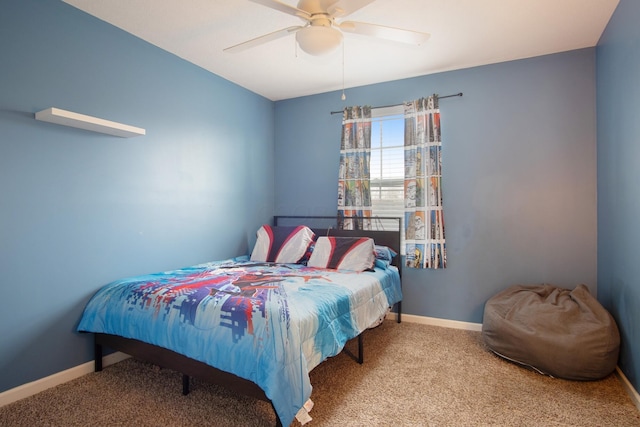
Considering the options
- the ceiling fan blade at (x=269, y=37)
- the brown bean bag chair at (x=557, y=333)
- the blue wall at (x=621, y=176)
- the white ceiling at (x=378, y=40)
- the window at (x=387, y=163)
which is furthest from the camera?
the window at (x=387, y=163)

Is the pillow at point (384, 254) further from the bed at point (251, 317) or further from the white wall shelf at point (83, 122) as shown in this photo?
the white wall shelf at point (83, 122)

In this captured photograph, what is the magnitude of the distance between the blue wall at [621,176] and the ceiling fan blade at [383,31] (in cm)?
128

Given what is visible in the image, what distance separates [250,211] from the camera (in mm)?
3918

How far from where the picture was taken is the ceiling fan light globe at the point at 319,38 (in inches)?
69.3

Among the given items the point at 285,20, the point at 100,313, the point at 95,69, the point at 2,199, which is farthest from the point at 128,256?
the point at 285,20

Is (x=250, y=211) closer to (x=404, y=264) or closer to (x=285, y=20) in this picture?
(x=404, y=264)

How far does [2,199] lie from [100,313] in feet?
2.93

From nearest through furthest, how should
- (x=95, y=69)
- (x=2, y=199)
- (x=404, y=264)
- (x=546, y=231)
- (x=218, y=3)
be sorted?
(x=2, y=199) < (x=218, y=3) < (x=95, y=69) < (x=546, y=231) < (x=404, y=264)

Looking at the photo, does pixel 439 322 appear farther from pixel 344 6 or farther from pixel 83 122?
pixel 83 122

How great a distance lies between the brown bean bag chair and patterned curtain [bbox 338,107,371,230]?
1.55 m

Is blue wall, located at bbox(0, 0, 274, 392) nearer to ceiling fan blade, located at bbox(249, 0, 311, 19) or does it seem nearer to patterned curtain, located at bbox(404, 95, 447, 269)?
ceiling fan blade, located at bbox(249, 0, 311, 19)

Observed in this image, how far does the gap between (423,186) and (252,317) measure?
7.54 ft

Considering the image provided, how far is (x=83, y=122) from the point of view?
2160 mm

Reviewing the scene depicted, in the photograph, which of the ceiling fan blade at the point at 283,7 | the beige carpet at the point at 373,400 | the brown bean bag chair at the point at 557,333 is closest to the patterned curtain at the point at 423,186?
the brown bean bag chair at the point at 557,333
